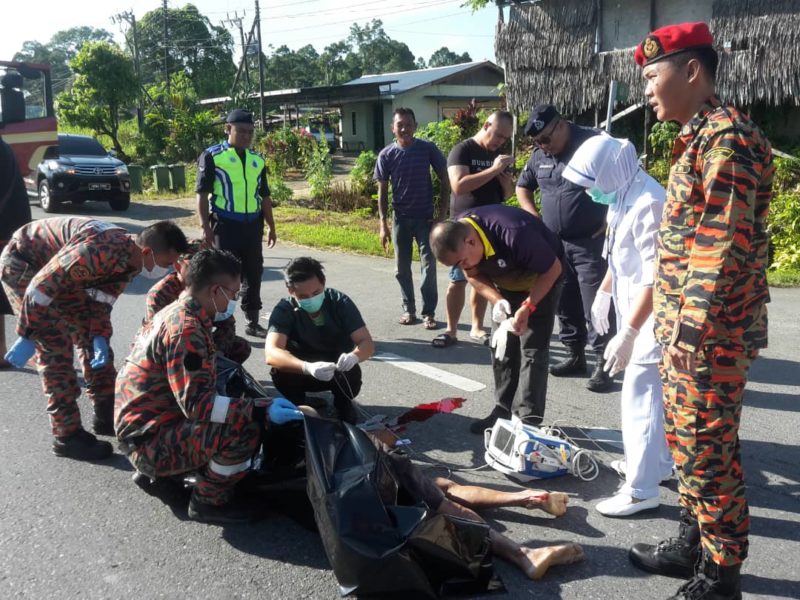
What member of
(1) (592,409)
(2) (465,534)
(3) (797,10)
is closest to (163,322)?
(2) (465,534)

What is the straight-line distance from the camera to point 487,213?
3959 millimetres

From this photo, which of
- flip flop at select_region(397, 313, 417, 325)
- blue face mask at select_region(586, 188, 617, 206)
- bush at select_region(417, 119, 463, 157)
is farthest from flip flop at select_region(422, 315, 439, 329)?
bush at select_region(417, 119, 463, 157)

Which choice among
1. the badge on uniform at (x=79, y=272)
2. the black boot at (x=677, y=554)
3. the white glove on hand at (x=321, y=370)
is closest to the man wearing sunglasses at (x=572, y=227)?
the white glove on hand at (x=321, y=370)

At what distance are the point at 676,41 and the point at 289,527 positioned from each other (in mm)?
2667

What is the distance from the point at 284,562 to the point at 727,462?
186cm

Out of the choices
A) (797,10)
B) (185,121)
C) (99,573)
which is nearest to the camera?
(99,573)

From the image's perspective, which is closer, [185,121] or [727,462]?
[727,462]

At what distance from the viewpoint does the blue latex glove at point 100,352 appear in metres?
4.30

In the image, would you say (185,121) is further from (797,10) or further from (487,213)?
(487,213)

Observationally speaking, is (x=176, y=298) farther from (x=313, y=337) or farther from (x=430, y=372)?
(x=430, y=372)

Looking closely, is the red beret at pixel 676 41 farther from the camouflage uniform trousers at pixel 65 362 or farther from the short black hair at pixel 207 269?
the camouflage uniform trousers at pixel 65 362

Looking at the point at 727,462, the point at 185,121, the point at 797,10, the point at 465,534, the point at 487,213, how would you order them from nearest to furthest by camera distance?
1. the point at 727,462
2. the point at 465,534
3. the point at 487,213
4. the point at 797,10
5. the point at 185,121

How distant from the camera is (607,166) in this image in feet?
10.8

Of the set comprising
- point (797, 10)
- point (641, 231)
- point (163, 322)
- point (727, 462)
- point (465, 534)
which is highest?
point (797, 10)
